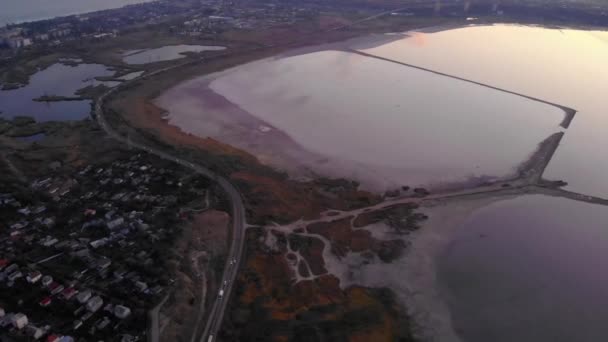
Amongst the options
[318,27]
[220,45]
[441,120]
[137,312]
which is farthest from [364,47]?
A: [137,312]

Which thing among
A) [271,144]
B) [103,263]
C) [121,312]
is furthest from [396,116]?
[121,312]

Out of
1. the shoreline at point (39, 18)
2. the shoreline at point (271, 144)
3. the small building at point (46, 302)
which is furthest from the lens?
the shoreline at point (39, 18)

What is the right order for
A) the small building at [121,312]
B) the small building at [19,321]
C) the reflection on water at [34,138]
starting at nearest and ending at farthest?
the small building at [19,321]
the small building at [121,312]
the reflection on water at [34,138]

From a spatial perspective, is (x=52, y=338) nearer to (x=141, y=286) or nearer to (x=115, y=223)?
(x=141, y=286)


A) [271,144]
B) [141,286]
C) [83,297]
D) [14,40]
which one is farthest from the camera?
[14,40]

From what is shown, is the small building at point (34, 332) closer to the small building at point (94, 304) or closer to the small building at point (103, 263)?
the small building at point (94, 304)

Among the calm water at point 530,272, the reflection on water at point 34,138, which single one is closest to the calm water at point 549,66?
the calm water at point 530,272

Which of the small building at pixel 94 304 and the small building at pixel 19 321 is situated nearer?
the small building at pixel 19 321
